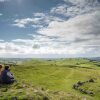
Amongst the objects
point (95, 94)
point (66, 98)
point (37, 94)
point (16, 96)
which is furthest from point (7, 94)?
point (95, 94)

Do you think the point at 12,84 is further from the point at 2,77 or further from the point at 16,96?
the point at 16,96

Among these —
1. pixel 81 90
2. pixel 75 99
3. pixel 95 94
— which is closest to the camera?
pixel 75 99

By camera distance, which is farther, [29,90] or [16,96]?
[29,90]

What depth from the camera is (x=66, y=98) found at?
1847 inches

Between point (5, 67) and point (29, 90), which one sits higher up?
point (5, 67)

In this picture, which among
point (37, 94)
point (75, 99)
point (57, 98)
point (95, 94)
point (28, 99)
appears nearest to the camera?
point (28, 99)

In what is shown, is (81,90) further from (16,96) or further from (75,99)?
(16,96)

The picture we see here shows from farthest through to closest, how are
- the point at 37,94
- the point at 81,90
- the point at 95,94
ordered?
1. the point at 81,90
2. the point at 95,94
3. the point at 37,94

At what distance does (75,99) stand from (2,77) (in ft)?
55.0

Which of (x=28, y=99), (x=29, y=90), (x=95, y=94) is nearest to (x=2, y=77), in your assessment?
(x=29, y=90)

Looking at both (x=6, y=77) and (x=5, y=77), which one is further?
(x=6, y=77)

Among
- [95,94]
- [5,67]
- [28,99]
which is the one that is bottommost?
[95,94]

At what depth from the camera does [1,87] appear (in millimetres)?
47031

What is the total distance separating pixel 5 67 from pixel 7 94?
10.3 m
